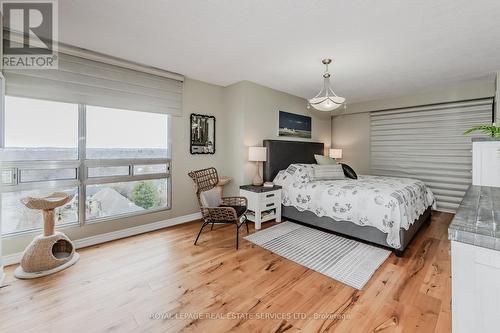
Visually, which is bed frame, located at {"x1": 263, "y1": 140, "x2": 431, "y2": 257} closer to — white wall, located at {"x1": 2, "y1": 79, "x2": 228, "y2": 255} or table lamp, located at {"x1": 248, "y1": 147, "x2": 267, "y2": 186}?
table lamp, located at {"x1": 248, "y1": 147, "x2": 267, "y2": 186}

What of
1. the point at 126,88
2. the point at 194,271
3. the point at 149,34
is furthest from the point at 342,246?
the point at 126,88

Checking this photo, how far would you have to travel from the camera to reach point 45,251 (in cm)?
223

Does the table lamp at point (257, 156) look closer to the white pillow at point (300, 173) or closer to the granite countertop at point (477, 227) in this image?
the white pillow at point (300, 173)

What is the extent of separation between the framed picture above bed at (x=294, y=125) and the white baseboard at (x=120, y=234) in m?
2.45

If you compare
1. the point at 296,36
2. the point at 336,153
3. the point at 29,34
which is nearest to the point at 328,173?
the point at 336,153

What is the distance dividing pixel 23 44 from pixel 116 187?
193cm

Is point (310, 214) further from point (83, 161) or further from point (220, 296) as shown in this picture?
point (83, 161)

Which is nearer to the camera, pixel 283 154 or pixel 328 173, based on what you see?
pixel 328 173

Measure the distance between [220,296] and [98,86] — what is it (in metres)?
2.99

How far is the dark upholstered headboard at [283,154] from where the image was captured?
161 inches

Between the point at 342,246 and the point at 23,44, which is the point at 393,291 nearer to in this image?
the point at 342,246

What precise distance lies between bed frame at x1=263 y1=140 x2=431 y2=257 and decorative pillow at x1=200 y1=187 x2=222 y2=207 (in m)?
1.19

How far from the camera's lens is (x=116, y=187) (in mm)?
3203

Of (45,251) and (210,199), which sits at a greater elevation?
(210,199)
